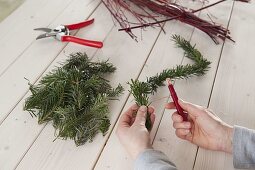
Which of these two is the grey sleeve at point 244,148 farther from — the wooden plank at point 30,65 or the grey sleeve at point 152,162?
the wooden plank at point 30,65

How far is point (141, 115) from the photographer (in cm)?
69

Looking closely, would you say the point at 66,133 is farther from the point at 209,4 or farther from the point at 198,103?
the point at 209,4

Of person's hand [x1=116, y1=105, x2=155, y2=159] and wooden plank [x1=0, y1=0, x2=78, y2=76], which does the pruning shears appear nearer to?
wooden plank [x1=0, y1=0, x2=78, y2=76]

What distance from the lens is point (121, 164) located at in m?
0.68

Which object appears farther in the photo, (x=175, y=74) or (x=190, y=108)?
(x=175, y=74)

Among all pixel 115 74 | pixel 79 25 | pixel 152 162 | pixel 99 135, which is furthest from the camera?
pixel 79 25

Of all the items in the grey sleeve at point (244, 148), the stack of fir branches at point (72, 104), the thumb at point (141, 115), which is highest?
the grey sleeve at point (244, 148)

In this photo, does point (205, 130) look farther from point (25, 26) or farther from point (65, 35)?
point (25, 26)

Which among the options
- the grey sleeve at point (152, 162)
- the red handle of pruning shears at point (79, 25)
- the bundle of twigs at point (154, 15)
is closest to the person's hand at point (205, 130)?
the grey sleeve at point (152, 162)

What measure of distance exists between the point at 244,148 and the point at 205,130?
9 cm

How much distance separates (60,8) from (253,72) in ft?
1.99

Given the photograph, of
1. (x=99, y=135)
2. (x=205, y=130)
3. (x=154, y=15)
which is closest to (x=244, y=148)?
(x=205, y=130)

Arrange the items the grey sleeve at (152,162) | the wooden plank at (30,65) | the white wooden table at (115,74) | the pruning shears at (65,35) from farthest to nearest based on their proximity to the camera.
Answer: the pruning shears at (65,35) → the wooden plank at (30,65) → the white wooden table at (115,74) → the grey sleeve at (152,162)

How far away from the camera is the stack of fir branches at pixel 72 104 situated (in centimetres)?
70
